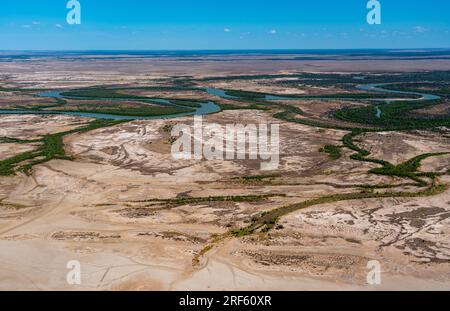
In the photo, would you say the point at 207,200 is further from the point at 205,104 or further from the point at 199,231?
the point at 205,104

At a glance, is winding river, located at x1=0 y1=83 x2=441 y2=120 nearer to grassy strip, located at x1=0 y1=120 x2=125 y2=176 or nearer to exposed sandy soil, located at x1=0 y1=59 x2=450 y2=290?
grassy strip, located at x1=0 y1=120 x2=125 y2=176

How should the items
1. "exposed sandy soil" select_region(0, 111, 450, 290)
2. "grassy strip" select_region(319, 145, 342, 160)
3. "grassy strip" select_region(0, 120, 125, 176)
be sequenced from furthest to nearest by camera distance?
"grassy strip" select_region(319, 145, 342, 160) → "grassy strip" select_region(0, 120, 125, 176) → "exposed sandy soil" select_region(0, 111, 450, 290)

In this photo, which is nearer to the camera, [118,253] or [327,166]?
[118,253]

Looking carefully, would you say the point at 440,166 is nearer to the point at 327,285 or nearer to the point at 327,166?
the point at 327,166

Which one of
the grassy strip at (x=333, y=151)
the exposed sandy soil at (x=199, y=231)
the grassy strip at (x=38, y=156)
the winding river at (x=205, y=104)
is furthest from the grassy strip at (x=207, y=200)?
the winding river at (x=205, y=104)

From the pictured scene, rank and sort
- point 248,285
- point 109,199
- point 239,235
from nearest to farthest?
point 248,285
point 239,235
point 109,199

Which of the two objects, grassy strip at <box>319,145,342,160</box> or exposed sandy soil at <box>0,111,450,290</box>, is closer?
exposed sandy soil at <box>0,111,450,290</box>

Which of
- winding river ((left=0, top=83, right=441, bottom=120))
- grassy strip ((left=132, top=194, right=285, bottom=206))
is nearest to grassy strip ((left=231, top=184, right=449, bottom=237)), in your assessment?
grassy strip ((left=132, top=194, right=285, bottom=206))

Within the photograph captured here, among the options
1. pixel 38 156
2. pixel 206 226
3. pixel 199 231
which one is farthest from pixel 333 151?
pixel 38 156

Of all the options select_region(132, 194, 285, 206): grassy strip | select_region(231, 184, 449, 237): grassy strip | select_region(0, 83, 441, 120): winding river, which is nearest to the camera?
select_region(231, 184, 449, 237): grassy strip

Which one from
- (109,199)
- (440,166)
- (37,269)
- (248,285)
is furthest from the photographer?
(440,166)

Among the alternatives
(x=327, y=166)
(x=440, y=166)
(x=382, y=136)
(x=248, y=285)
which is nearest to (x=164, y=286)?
(x=248, y=285)
